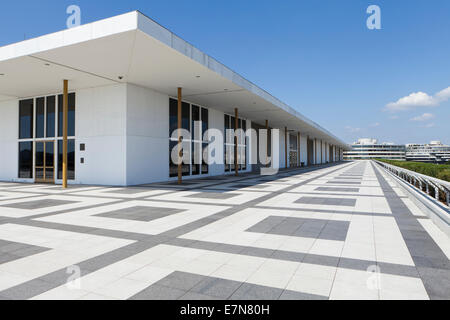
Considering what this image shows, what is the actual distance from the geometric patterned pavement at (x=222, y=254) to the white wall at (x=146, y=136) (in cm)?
699

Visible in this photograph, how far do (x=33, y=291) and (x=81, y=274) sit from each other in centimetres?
51

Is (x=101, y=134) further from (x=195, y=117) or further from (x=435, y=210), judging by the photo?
(x=435, y=210)

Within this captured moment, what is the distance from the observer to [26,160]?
17.2m

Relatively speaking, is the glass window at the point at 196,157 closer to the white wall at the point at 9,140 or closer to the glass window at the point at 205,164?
the glass window at the point at 205,164

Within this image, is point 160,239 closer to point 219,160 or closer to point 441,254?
point 441,254

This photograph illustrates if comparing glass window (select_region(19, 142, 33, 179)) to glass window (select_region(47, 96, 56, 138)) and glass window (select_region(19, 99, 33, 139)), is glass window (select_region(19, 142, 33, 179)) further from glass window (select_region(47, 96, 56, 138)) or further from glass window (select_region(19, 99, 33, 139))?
glass window (select_region(47, 96, 56, 138))

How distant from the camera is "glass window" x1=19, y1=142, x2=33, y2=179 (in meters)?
17.0

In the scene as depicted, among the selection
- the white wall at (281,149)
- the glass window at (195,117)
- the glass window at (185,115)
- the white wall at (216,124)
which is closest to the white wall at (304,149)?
the white wall at (281,149)

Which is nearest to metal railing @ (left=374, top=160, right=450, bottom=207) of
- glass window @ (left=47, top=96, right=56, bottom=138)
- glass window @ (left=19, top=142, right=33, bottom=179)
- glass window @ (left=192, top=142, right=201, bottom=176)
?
glass window @ (left=192, top=142, right=201, bottom=176)

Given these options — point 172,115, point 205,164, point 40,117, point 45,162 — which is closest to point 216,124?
point 205,164

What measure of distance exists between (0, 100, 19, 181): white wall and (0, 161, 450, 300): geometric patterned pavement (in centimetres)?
1248

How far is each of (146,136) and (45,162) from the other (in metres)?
6.21

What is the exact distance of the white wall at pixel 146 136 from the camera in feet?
47.2

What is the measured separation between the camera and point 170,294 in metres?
2.91
